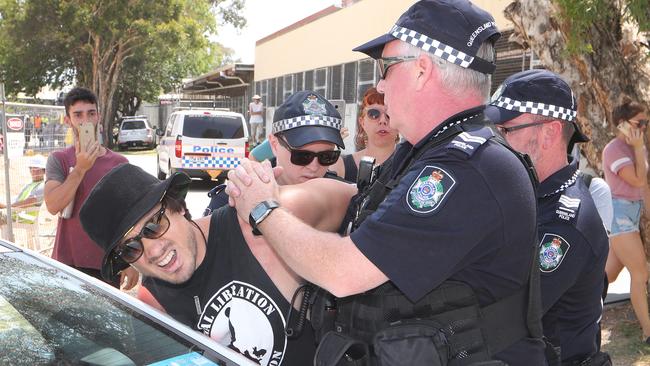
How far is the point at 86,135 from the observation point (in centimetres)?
385

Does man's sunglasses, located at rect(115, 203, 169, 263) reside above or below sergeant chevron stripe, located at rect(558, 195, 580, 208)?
below

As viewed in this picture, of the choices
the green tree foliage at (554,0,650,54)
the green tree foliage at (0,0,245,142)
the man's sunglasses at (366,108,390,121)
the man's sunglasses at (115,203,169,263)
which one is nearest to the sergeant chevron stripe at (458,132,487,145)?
the man's sunglasses at (115,203,169,263)

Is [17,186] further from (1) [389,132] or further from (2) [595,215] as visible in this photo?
(2) [595,215]

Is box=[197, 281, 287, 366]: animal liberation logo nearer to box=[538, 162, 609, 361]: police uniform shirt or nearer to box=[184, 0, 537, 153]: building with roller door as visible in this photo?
box=[538, 162, 609, 361]: police uniform shirt

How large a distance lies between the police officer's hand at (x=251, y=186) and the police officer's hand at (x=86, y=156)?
2326mm

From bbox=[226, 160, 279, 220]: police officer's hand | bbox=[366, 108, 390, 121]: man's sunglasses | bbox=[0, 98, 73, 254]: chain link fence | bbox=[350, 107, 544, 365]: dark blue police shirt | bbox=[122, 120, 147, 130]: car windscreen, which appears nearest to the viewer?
bbox=[350, 107, 544, 365]: dark blue police shirt

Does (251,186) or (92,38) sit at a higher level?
(92,38)

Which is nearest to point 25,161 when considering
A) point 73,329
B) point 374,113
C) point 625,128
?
point 374,113

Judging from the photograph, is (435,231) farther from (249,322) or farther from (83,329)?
(83,329)

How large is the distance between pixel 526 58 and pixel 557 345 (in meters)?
8.89

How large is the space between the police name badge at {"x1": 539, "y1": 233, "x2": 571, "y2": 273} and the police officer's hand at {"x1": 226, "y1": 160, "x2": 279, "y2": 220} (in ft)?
2.98

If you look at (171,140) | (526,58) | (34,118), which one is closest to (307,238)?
(34,118)

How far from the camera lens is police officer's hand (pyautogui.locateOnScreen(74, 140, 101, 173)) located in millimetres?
3789

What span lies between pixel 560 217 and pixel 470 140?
785 millimetres
